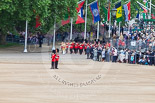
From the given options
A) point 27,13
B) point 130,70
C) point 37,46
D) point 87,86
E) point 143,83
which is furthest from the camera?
point 37,46

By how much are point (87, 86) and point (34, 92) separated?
16.1 feet

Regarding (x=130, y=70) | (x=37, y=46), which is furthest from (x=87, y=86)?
(x=37, y=46)

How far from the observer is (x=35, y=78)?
4119 cm

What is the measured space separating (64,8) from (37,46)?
318 inches

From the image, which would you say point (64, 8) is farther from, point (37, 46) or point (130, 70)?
point (130, 70)

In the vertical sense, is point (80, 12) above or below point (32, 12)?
above

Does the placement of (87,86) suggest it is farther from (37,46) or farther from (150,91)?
(37,46)

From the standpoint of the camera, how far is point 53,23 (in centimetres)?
7781

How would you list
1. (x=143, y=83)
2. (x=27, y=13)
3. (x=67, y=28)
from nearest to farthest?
(x=143, y=83), (x=27, y=13), (x=67, y=28)

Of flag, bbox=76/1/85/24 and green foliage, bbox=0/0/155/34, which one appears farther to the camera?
flag, bbox=76/1/85/24

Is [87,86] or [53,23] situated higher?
[53,23]

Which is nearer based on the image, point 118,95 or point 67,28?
point 118,95

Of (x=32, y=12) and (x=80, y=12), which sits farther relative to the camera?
(x=80, y=12)

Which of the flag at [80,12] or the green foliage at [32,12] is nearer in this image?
the green foliage at [32,12]
